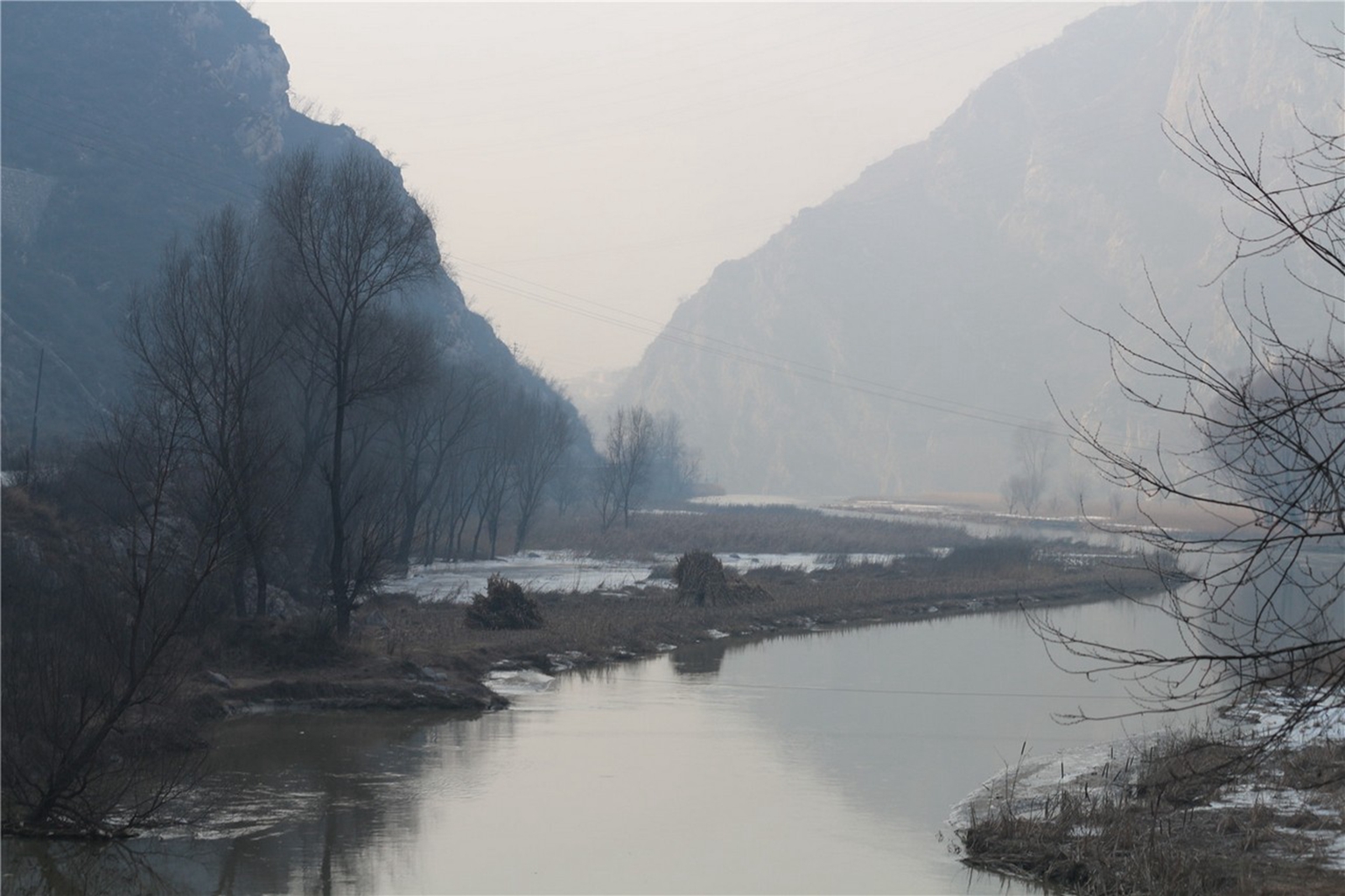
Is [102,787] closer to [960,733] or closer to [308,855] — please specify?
[308,855]

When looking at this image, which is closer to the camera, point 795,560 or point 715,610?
point 715,610

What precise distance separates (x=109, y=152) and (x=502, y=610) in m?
78.1

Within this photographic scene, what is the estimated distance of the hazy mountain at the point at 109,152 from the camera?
75.9m

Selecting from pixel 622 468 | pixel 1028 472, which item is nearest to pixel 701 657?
pixel 622 468

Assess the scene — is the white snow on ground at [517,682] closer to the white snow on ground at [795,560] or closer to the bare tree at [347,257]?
the bare tree at [347,257]

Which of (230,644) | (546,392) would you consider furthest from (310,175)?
(546,392)

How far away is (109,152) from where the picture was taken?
9625 cm

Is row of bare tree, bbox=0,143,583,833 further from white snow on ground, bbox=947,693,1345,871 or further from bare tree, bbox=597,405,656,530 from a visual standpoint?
bare tree, bbox=597,405,656,530

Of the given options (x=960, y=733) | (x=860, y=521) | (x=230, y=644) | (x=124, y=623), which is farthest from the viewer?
(x=860, y=521)

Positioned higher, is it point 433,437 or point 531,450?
point 531,450

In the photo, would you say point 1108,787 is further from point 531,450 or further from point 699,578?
point 531,450

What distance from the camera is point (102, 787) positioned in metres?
13.8

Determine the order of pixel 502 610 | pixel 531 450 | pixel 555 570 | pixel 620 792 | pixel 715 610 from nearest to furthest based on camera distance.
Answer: pixel 620 792 → pixel 502 610 → pixel 715 610 → pixel 555 570 → pixel 531 450

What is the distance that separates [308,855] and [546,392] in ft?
405
